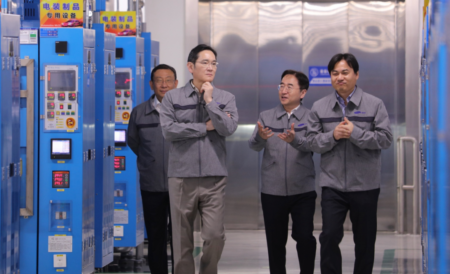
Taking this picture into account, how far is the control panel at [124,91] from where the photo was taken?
21.9 ft

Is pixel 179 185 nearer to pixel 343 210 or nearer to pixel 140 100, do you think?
pixel 343 210

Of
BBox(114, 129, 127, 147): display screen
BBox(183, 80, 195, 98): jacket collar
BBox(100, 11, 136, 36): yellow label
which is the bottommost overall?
BBox(114, 129, 127, 147): display screen

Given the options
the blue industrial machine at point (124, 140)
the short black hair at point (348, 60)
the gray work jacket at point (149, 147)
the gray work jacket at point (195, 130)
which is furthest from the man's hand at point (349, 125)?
the blue industrial machine at point (124, 140)

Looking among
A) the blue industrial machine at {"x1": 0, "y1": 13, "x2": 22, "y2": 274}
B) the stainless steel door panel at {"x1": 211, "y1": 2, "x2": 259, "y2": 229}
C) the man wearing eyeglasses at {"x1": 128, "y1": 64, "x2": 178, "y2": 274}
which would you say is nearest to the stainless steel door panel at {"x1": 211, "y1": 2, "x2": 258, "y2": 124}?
the stainless steel door panel at {"x1": 211, "y1": 2, "x2": 259, "y2": 229}

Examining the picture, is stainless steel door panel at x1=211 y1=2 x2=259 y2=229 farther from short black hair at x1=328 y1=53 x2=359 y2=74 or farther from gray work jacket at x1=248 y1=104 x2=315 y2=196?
short black hair at x1=328 y1=53 x2=359 y2=74

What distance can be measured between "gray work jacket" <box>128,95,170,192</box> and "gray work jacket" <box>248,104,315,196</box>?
0.80 m

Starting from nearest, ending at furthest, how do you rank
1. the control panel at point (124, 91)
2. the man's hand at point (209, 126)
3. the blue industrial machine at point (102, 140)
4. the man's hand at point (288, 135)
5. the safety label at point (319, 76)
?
the man's hand at point (209, 126)
the man's hand at point (288, 135)
the blue industrial machine at point (102, 140)
the control panel at point (124, 91)
the safety label at point (319, 76)

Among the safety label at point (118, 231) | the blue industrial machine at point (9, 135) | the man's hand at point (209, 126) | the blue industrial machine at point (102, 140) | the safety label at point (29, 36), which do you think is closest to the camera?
the blue industrial machine at point (9, 135)

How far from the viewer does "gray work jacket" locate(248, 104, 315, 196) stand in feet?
15.4

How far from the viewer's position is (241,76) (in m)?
8.50

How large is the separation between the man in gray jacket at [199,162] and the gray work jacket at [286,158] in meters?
0.53

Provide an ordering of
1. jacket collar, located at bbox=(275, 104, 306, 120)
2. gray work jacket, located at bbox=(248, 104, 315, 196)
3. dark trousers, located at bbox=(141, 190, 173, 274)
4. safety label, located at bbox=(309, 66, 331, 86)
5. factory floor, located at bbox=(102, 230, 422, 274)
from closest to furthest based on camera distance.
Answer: gray work jacket, located at bbox=(248, 104, 315, 196) < jacket collar, located at bbox=(275, 104, 306, 120) < dark trousers, located at bbox=(141, 190, 173, 274) < factory floor, located at bbox=(102, 230, 422, 274) < safety label, located at bbox=(309, 66, 331, 86)

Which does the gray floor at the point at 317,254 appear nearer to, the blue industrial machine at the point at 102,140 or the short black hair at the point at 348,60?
the blue industrial machine at the point at 102,140

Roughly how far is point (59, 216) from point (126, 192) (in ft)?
5.00
